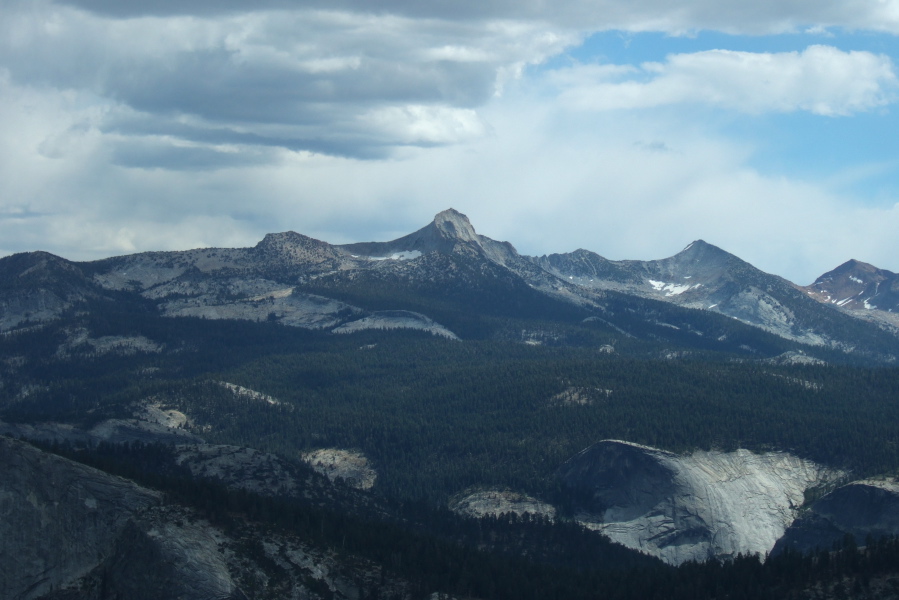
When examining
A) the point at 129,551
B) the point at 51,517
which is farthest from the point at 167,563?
the point at 51,517

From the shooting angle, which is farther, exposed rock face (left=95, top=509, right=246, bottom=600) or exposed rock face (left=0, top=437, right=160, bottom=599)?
exposed rock face (left=0, top=437, right=160, bottom=599)

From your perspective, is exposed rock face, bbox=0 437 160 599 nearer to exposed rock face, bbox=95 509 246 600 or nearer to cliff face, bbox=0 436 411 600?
cliff face, bbox=0 436 411 600

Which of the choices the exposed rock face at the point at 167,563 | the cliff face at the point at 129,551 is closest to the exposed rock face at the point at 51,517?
the cliff face at the point at 129,551

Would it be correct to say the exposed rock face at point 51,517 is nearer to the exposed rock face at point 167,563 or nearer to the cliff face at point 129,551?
the cliff face at point 129,551

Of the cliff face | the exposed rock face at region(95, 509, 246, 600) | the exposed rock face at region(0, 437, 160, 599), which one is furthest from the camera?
the exposed rock face at region(0, 437, 160, 599)

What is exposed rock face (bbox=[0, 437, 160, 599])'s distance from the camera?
6373 inches

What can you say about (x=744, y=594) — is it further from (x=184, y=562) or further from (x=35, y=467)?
(x=35, y=467)

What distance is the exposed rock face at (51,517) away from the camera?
162m

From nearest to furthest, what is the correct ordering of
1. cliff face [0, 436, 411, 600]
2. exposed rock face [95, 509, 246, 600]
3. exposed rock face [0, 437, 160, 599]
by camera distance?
exposed rock face [95, 509, 246, 600]
cliff face [0, 436, 411, 600]
exposed rock face [0, 437, 160, 599]

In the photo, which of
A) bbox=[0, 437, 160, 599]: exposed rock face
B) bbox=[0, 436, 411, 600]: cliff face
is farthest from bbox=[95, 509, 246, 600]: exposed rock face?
bbox=[0, 437, 160, 599]: exposed rock face

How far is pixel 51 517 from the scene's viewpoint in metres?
165

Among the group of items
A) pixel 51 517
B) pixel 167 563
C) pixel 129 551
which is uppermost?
pixel 51 517

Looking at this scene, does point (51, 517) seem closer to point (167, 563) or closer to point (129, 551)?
point (129, 551)

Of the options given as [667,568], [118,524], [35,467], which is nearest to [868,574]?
[667,568]
